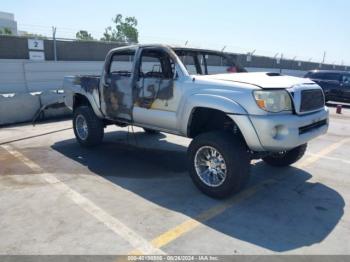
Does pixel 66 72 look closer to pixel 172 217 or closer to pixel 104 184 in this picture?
pixel 104 184

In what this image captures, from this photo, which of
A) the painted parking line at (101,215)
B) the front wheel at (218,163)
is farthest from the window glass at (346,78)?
the painted parking line at (101,215)

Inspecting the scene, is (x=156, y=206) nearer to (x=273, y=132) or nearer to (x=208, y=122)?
(x=208, y=122)

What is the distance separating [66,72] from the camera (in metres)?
17.6

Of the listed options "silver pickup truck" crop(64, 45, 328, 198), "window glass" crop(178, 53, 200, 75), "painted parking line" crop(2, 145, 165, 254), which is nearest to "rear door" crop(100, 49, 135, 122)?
"silver pickup truck" crop(64, 45, 328, 198)

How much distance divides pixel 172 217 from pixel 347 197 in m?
2.43

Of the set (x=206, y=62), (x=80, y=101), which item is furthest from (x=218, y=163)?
(x=80, y=101)

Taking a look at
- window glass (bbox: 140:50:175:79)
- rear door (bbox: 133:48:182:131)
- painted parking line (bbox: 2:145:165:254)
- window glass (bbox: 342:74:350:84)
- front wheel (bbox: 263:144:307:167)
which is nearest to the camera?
painted parking line (bbox: 2:145:165:254)

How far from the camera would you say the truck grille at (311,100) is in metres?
4.46

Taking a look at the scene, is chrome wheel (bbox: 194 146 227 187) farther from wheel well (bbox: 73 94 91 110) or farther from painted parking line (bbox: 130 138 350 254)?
wheel well (bbox: 73 94 91 110)

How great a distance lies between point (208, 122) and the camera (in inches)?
200

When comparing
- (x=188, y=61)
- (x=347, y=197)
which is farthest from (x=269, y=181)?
(x=188, y=61)

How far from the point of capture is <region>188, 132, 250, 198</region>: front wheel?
14.1ft

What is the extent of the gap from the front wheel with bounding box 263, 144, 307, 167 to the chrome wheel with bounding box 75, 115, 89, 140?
3.63m

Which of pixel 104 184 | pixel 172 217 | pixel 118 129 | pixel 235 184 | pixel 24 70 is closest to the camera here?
pixel 172 217
